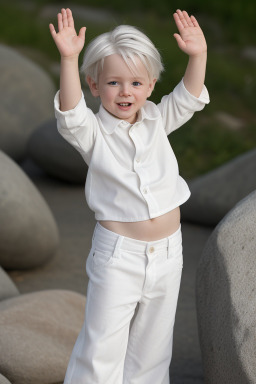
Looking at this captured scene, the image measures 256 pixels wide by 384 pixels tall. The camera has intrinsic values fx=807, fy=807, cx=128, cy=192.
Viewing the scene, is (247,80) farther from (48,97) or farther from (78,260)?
(78,260)

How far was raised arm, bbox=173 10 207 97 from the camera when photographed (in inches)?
101

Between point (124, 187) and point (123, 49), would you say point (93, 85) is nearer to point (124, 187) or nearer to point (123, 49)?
point (123, 49)

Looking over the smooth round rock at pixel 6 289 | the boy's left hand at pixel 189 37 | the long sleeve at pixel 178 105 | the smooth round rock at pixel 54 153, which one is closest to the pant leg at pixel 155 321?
the long sleeve at pixel 178 105

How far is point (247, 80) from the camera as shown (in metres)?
8.58

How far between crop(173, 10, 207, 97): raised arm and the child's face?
157 millimetres

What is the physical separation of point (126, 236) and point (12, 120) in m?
3.82

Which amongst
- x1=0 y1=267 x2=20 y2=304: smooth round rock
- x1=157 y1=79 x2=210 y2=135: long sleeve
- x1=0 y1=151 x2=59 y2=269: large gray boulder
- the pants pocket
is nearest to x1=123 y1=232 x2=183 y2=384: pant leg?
the pants pocket

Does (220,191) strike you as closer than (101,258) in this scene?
No

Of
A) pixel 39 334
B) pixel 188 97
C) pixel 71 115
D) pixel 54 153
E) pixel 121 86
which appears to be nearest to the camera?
pixel 71 115

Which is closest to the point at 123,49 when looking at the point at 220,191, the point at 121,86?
the point at 121,86

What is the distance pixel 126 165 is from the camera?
2.53m

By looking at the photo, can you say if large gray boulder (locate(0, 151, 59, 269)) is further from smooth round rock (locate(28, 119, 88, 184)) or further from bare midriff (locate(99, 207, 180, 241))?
bare midriff (locate(99, 207, 180, 241))

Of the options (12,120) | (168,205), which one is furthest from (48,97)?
(168,205)

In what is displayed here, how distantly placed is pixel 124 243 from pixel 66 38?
A: 2.12 feet
